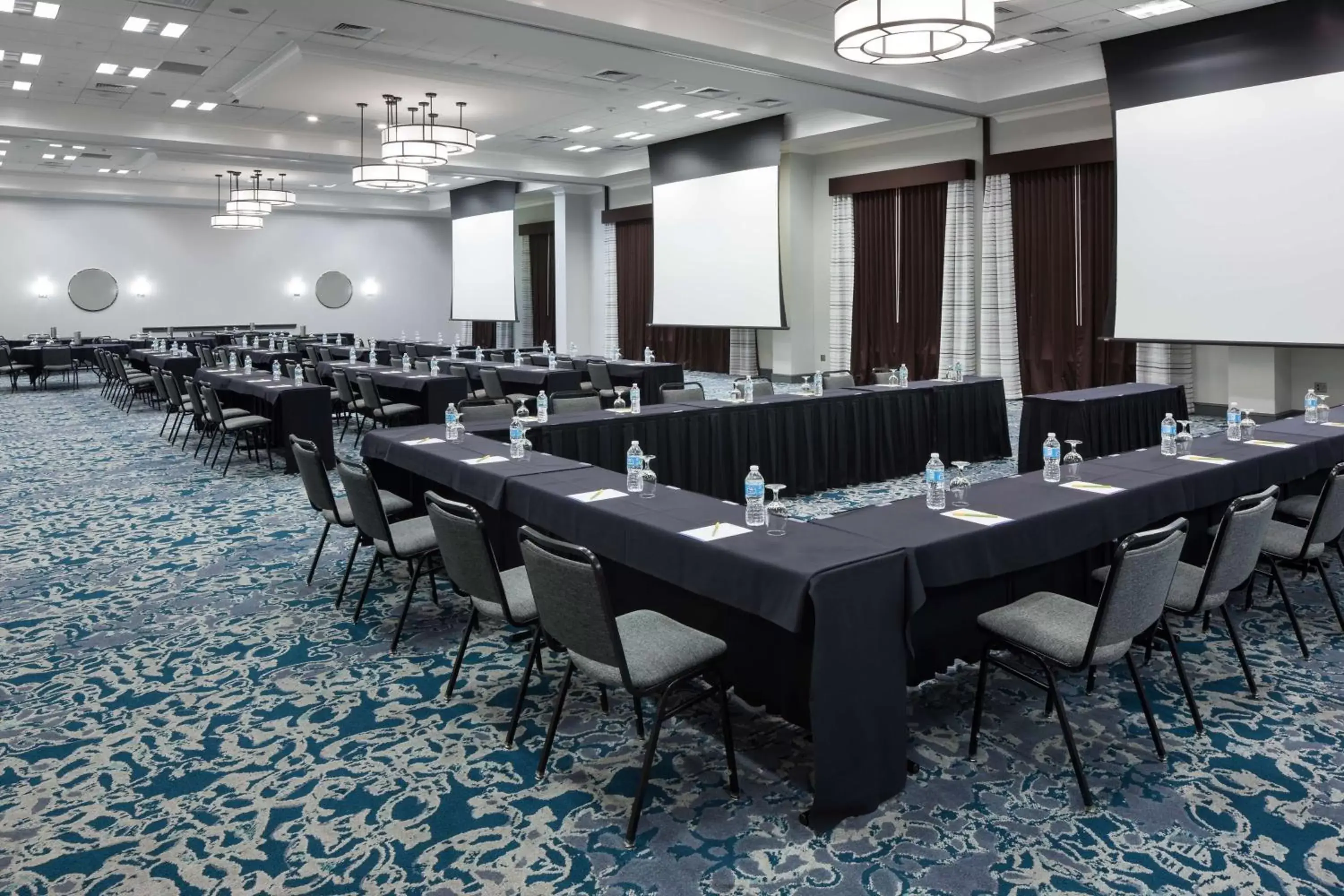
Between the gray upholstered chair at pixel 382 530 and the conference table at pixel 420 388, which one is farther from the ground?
the conference table at pixel 420 388

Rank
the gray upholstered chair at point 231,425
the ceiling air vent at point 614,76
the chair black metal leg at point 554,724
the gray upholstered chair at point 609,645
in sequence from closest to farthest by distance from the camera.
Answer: the gray upholstered chair at point 609,645 → the chair black metal leg at point 554,724 → the gray upholstered chair at point 231,425 → the ceiling air vent at point 614,76

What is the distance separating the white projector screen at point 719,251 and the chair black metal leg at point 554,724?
1147 cm

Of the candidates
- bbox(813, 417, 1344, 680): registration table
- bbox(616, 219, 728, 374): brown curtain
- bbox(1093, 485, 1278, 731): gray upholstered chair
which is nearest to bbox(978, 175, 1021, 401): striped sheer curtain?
bbox(616, 219, 728, 374): brown curtain

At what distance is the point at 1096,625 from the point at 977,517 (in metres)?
0.62

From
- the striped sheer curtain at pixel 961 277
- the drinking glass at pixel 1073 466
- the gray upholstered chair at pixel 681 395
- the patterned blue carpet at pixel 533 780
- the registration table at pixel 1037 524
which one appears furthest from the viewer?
the striped sheer curtain at pixel 961 277

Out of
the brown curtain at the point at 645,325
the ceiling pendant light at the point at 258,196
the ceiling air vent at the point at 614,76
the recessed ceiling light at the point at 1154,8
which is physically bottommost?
the brown curtain at the point at 645,325

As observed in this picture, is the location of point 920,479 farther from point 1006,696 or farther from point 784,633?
point 784,633

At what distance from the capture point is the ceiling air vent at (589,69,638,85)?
1075 cm

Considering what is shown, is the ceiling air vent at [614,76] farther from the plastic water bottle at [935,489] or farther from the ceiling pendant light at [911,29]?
the plastic water bottle at [935,489]

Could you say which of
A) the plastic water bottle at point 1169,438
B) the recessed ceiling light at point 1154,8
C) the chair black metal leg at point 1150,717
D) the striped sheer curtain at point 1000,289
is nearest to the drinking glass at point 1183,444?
the plastic water bottle at point 1169,438

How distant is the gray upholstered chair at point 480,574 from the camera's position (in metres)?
3.16

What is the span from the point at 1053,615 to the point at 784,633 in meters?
→ 0.90

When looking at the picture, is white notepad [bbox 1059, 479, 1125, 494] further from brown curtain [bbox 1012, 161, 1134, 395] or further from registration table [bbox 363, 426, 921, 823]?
brown curtain [bbox 1012, 161, 1134, 395]

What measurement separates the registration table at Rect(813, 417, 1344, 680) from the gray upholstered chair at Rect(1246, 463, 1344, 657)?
0.94ft
